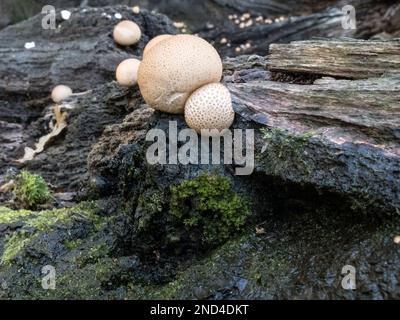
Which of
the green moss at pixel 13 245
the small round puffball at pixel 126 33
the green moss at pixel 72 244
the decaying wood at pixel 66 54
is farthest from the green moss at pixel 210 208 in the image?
the small round puffball at pixel 126 33

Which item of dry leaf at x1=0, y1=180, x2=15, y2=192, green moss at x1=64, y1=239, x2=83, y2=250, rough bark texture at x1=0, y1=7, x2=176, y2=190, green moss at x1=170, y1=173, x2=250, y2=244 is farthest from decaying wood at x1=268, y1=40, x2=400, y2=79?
dry leaf at x1=0, y1=180, x2=15, y2=192

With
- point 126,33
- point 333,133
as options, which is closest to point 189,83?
point 333,133

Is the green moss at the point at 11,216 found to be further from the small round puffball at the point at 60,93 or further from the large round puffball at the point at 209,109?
the small round puffball at the point at 60,93

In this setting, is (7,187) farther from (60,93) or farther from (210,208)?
(210,208)

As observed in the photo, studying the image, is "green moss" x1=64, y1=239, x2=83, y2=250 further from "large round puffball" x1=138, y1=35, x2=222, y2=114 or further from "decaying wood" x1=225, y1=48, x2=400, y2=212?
"decaying wood" x1=225, y1=48, x2=400, y2=212
